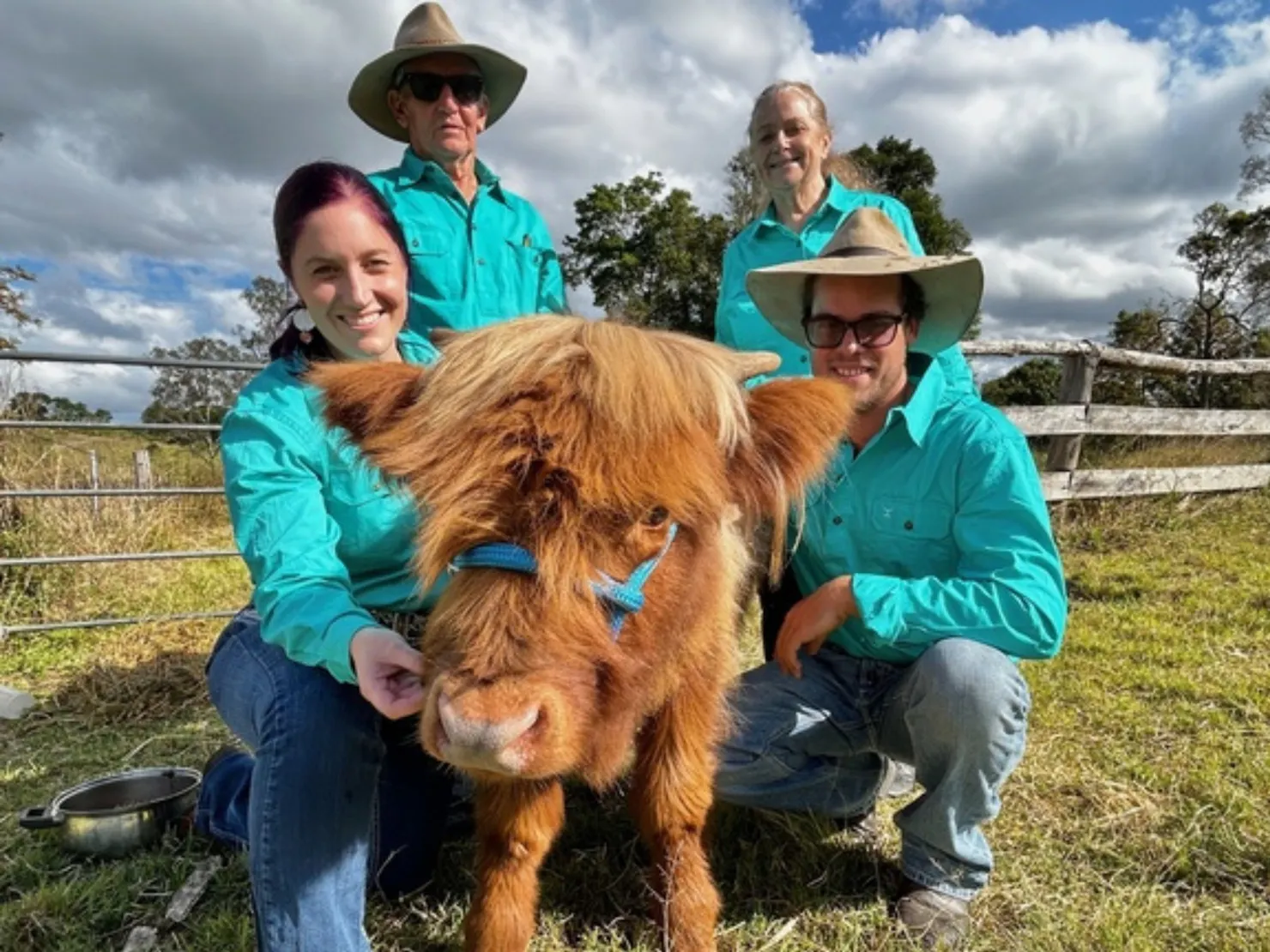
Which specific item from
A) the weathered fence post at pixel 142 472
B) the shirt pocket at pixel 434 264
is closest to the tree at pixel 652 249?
the weathered fence post at pixel 142 472

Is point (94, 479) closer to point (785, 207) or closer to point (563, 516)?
point (785, 207)

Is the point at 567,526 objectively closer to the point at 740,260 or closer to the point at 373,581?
the point at 373,581

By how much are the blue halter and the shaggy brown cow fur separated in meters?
0.02

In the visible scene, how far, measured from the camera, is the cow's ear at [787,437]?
2283 millimetres

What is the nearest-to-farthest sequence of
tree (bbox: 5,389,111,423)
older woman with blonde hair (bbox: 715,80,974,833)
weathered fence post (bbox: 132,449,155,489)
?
older woman with blonde hair (bbox: 715,80,974,833), tree (bbox: 5,389,111,423), weathered fence post (bbox: 132,449,155,489)

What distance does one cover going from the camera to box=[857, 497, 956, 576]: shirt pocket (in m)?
3.01

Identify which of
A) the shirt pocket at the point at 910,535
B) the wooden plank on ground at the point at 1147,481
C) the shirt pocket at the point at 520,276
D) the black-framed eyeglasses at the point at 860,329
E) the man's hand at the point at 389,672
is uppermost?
the shirt pocket at the point at 520,276

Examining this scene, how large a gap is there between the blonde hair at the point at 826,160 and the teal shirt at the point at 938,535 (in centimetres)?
188

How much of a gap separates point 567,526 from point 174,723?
4.43 metres

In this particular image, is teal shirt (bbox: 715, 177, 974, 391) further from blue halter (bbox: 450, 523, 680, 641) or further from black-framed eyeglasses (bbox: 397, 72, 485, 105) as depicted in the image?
blue halter (bbox: 450, 523, 680, 641)

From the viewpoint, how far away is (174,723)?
5.06 meters

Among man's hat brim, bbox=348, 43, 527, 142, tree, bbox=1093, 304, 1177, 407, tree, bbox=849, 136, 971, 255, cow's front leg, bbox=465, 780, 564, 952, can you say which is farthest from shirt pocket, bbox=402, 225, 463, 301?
tree, bbox=849, 136, 971, 255

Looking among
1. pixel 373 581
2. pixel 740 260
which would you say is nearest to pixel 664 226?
pixel 740 260

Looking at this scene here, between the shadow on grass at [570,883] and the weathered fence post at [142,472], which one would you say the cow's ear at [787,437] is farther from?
the weathered fence post at [142,472]
